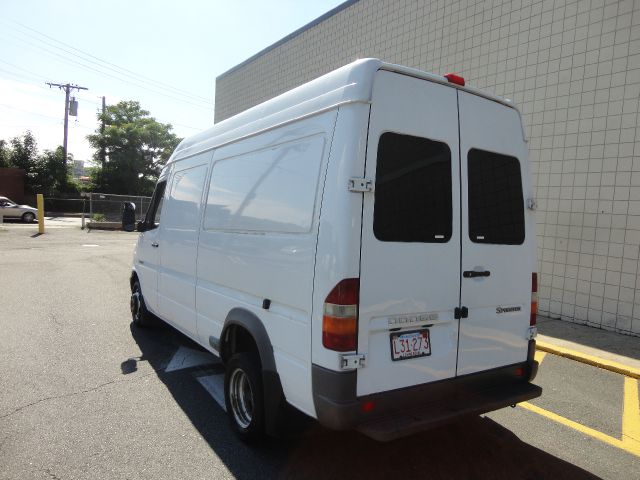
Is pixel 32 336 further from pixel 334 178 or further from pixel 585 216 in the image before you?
pixel 585 216

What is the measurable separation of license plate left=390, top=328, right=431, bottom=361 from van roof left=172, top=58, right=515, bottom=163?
1.44m

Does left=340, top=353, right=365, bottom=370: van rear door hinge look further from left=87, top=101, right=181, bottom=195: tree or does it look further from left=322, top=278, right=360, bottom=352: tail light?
left=87, top=101, right=181, bottom=195: tree

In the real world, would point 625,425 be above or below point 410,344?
below

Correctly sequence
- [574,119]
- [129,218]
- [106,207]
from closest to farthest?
1. [129,218]
2. [574,119]
3. [106,207]

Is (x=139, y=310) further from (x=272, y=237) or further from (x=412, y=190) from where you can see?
(x=412, y=190)

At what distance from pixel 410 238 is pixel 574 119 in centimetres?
555

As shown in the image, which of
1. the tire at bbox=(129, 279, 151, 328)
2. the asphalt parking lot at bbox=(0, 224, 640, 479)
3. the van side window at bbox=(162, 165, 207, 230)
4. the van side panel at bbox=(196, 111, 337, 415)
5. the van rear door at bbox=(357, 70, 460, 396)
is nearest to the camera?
the van rear door at bbox=(357, 70, 460, 396)

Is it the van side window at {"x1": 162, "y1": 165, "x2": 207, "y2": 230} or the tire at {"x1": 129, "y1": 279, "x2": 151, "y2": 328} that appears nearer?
the van side window at {"x1": 162, "y1": 165, "x2": 207, "y2": 230}

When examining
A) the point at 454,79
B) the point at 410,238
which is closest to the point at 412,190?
the point at 410,238

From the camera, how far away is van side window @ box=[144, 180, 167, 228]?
532cm

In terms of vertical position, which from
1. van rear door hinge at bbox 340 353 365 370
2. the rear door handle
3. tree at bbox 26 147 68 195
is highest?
tree at bbox 26 147 68 195

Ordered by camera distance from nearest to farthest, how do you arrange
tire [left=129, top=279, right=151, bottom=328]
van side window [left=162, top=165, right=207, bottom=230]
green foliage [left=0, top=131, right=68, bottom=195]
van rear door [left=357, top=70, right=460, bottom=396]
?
1. van rear door [left=357, top=70, right=460, bottom=396]
2. van side window [left=162, top=165, right=207, bottom=230]
3. tire [left=129, top=279, right=151, bottom=328]
4. green foliage [left=0, top=131, right=68, bottom=195]

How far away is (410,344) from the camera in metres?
2.75

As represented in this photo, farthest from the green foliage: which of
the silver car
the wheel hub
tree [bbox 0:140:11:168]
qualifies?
the wheel hub
